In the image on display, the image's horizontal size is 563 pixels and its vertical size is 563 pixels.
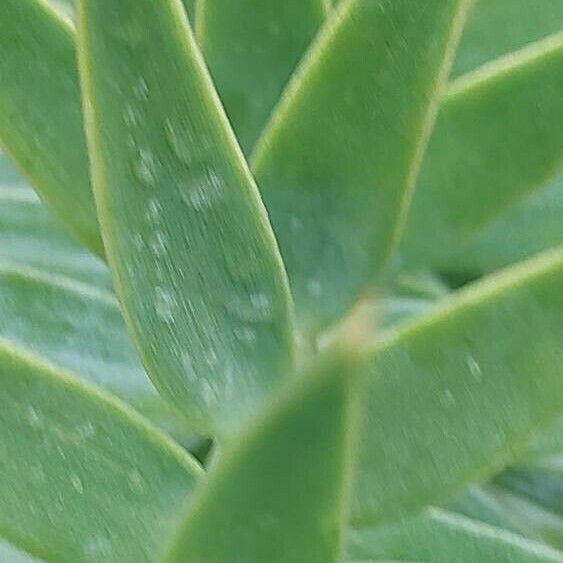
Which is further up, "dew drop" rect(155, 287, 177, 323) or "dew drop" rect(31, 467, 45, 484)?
"dew drop" rect(155, 287, 177, 323)

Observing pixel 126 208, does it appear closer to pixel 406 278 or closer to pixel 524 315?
pixel 524 315

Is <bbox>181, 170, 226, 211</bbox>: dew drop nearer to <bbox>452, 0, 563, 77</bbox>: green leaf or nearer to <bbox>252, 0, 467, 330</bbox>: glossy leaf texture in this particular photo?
<bbox>252, 0, 467, 330</bbox>: glossy leaf texture

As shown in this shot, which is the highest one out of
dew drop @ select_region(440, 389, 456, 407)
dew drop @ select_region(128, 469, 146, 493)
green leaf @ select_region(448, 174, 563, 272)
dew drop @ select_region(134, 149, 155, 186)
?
green leaf @ select_region(448, 174, 563, 272)

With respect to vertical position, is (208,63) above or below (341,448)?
above

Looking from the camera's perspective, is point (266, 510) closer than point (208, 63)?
Yes

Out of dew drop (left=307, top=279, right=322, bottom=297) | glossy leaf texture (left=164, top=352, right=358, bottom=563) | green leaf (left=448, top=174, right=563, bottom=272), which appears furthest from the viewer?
green leaf (left=448, top=174, right=563, bottom=272)

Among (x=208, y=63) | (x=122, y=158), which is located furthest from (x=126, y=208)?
(x=208, y=63)

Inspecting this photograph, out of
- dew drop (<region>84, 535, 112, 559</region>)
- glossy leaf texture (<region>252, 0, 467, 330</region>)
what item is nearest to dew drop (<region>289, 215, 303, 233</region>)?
glossy leaf texture (<region>252, 0, 467, 330</region>)
